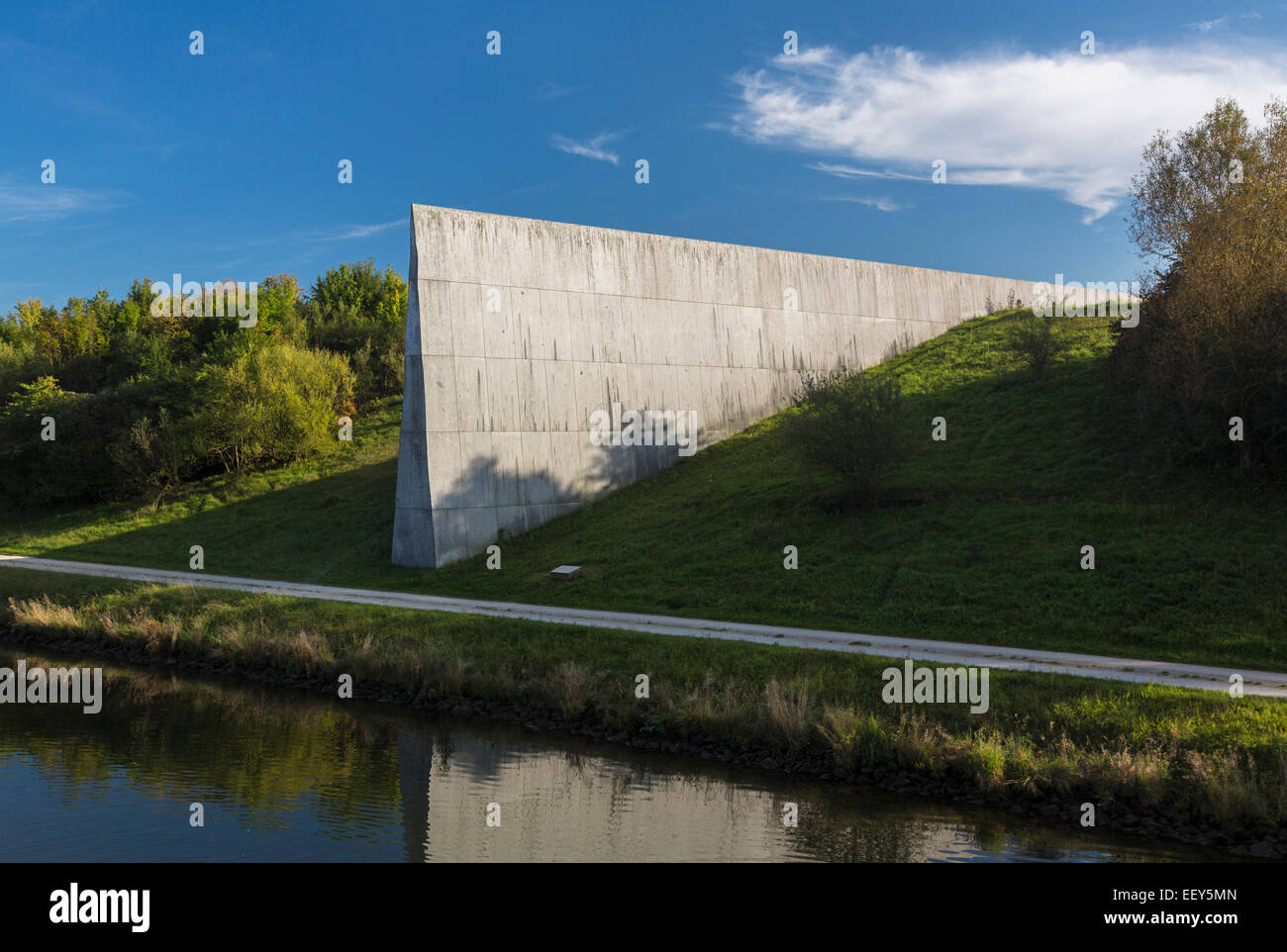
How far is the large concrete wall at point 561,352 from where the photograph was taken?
33.4 metres

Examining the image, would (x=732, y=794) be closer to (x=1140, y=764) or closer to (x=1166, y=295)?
(x=1140, y=764)

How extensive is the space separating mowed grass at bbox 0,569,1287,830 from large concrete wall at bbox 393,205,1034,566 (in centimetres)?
886

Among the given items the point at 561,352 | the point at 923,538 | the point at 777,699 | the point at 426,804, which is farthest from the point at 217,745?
the point at 561,352

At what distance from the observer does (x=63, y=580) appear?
3058cm

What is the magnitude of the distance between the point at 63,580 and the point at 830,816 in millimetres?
26087

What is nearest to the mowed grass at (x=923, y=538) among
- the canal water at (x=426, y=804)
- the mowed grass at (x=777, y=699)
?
the mowed grass at (x=777, y=699)

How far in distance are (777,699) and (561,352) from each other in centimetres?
2211

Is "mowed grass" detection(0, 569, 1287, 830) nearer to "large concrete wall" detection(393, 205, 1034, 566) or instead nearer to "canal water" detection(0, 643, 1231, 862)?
"canal water" detection(0, 643, 1231, 862)

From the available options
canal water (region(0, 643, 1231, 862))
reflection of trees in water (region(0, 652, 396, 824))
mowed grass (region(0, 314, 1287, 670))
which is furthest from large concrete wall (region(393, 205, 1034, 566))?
canal water (region(0, 643, 1231, 862))

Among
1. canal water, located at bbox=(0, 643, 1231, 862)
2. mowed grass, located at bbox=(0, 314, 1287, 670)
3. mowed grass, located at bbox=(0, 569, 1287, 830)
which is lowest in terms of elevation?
canal water, located at bbox=(0, 643, 1231, 862)

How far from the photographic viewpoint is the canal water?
1238 cm

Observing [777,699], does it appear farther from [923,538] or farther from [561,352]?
[561,352]
